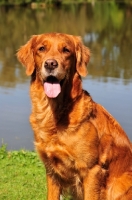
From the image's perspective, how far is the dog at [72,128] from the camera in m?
5.30

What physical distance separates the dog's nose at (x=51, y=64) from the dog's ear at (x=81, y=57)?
45 centimetres

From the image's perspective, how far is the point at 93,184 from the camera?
17.8 ft

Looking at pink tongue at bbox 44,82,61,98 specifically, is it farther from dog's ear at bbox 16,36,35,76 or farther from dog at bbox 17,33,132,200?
dog's ear at bbox 16,36,35,76

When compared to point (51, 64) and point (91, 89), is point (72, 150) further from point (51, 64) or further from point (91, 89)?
point (91, 89)

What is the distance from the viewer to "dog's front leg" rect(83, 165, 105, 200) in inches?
212

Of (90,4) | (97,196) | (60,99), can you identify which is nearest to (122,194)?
(97,196)

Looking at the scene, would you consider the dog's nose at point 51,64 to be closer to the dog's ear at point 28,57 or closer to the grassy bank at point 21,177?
the dog's ear at point 28,57

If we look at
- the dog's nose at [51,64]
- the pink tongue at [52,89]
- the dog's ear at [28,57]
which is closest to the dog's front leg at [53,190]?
the pink tongue at [52,89]

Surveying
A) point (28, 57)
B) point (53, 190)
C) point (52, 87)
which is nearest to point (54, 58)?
point (52, 87)

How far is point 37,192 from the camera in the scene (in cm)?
660

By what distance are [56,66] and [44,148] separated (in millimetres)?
983

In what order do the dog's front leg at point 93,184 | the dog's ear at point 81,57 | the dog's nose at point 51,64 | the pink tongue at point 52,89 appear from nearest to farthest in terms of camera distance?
the dog's nose at point 51,64 → the pink tongue at point 52,89 → the dog's front leg at point 93,184 → the dog's ear at point 81,57

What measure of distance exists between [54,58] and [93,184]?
1514 millimetres

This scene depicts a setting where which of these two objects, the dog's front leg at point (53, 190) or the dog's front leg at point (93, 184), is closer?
the dog's front leg at point (93, 184)
